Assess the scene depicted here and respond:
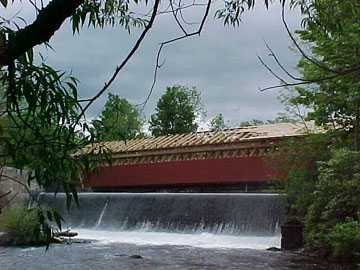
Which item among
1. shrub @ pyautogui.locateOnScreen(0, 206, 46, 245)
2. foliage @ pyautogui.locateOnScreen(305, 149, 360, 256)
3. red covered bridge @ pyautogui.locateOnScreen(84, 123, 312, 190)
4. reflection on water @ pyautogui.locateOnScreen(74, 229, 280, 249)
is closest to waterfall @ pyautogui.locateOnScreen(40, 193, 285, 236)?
reflection on water @ pyautogui.locateOnScreen(74, 229, 280, 249)

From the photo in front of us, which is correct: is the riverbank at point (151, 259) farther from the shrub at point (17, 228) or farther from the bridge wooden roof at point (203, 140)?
the bridge wooden roof at point (203, 140)

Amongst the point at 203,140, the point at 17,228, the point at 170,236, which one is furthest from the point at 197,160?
the point at 17,228

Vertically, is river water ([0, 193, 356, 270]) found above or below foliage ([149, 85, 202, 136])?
below

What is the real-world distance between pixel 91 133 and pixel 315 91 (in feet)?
23.3

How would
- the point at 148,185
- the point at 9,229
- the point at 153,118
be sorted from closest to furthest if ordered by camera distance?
1. the point at 9,229
2. the point at 148,185
3. the point at 153,118

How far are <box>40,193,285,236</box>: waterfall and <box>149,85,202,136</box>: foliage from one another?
740cm

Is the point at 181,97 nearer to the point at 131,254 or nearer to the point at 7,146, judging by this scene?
the point at 131,254

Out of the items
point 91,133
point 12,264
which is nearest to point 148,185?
point 12,264

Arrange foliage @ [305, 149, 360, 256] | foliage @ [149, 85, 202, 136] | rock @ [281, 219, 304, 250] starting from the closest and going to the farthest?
foliage @ [305, 149, 360, 256]
rock @ [281, 219, 304, 250]
foliage @ [149, 85, 202, 136]

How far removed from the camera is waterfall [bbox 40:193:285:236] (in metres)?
10.1

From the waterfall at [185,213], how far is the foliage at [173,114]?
7.40 m

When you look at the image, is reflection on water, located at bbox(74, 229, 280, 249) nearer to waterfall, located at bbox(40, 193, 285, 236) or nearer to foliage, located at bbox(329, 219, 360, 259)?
waterfall, located at bbox(40, 193, 285, 236)

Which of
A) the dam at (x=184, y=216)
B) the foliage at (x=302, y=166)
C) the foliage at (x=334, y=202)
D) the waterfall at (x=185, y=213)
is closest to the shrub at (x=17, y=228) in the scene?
the dam at (x=184, y=216)

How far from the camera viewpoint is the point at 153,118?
67.5 ft
